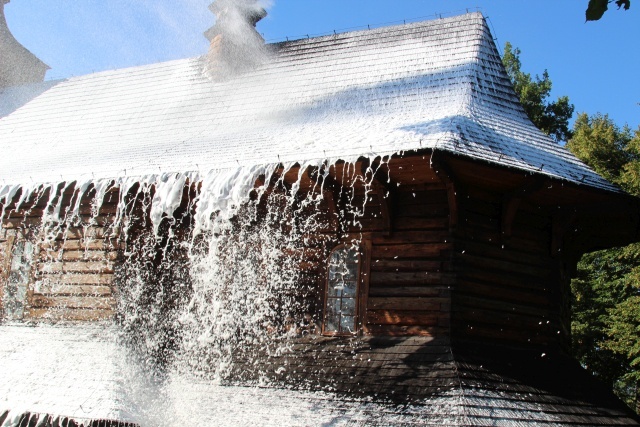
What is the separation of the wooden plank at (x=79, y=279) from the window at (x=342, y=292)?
132 inches

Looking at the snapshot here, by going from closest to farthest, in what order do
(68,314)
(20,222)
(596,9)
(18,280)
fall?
(596,9) < (68,314) < (18,280) < (20,222)

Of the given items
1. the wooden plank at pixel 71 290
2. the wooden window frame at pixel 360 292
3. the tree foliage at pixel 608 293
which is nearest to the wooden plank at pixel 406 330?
the wooden window frame at pixel 360 292

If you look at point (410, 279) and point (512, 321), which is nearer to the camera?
point (410, 279)

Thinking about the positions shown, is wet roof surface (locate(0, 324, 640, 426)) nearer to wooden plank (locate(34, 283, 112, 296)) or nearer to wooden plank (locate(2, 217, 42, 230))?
wooden plank (locate(34, 283, 112, 296))

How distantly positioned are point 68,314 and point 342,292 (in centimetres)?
424

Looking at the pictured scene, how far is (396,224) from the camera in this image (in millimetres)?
8352

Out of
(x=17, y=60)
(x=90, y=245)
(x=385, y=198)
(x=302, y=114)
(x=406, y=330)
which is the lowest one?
(x=406, y=330)

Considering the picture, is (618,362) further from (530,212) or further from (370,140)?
(370,140)

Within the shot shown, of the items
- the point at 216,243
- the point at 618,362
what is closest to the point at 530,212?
the point at 216,243

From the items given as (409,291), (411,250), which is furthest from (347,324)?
(411,250)

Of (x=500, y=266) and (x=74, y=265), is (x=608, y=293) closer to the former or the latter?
(x=500, y=266)

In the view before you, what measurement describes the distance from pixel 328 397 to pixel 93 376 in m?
3.00

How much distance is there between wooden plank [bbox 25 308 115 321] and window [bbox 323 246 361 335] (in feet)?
10.5

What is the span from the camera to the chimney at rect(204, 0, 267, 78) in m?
13.1
